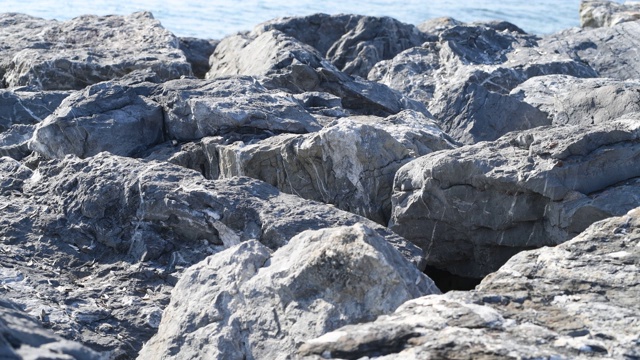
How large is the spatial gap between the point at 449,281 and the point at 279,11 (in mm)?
20743

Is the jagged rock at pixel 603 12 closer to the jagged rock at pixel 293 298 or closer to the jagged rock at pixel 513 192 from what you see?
the jagged rock at pixel 513 192

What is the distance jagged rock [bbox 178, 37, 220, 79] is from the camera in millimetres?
10500

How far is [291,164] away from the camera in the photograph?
5.52 meters

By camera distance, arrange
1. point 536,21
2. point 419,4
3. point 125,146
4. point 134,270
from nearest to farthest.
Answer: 1. point 134,270
2. point 125,146
3. point 536,21
4. point 419,4

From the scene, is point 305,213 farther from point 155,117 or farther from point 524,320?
point 155,117

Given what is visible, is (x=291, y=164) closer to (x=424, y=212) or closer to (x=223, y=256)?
(x=424, y=212)

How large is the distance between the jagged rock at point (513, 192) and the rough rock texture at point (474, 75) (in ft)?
7.54

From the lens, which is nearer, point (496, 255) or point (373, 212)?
point (496, 255)

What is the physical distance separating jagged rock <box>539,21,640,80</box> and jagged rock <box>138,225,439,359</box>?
7.50 metres

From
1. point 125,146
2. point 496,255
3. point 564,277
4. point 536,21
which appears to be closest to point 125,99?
point 125,146

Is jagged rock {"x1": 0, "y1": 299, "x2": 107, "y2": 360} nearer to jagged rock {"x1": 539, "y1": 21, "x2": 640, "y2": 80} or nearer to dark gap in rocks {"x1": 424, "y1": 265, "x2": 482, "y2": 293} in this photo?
dark gap in rocks {"x1": 424, "y1": 265, "x2": 482, "y2": 293}

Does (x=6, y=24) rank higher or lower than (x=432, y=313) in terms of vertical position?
lower

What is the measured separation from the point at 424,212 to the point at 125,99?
238 cm

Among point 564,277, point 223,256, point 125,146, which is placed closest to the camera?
point 564,277
